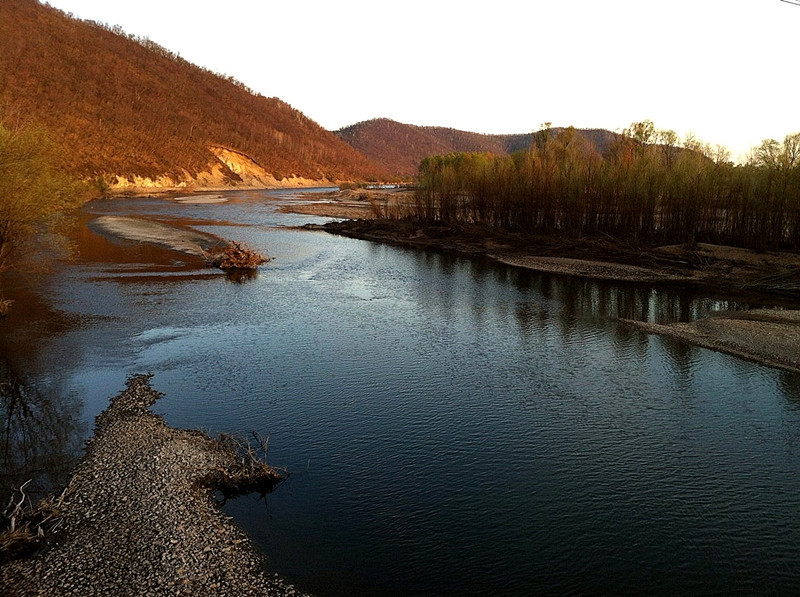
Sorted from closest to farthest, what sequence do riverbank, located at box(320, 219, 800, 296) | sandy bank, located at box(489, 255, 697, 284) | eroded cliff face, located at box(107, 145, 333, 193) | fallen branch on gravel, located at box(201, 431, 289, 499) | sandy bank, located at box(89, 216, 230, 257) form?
fallen branch on gravel, located at box(201, 431, 289, 499)
riverbank, located at box(320, 219, 800, 296)
sandy bank, located at box(489, 255, 697, 284)
sandy bank, located at box(89, 216, 230, 257)
eroded cliff face, located at box(107, 145, 333, 193)

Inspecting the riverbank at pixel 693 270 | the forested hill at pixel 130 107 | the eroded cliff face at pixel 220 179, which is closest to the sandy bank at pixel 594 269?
the riverbank at pixel 693 270

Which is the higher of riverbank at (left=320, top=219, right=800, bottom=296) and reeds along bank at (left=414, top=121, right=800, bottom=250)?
reeds along bank at (left=414, top=121, right=800, bottom=250)

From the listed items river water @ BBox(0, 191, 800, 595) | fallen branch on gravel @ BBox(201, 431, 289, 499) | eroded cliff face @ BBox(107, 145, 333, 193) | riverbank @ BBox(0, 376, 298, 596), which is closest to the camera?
riverbank @ BBox(0, 376, 298, 596)

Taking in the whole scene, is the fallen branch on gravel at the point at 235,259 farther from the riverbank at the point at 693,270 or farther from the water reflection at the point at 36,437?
the water reflection at the point at 36,437

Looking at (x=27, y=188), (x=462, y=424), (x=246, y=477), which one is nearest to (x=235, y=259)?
(x=27, y=188)

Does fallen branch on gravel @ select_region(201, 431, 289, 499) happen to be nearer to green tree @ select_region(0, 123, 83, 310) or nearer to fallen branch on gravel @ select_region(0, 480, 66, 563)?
fallen branch on gravel @ select_region(0, 480, 66, 563)

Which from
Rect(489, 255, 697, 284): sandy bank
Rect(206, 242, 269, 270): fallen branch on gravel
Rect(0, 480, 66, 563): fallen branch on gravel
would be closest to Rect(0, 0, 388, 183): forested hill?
Rect(206, 242, 269, 270): fallen branch on gravel

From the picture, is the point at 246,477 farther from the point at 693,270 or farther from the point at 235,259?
the point at 693,270
